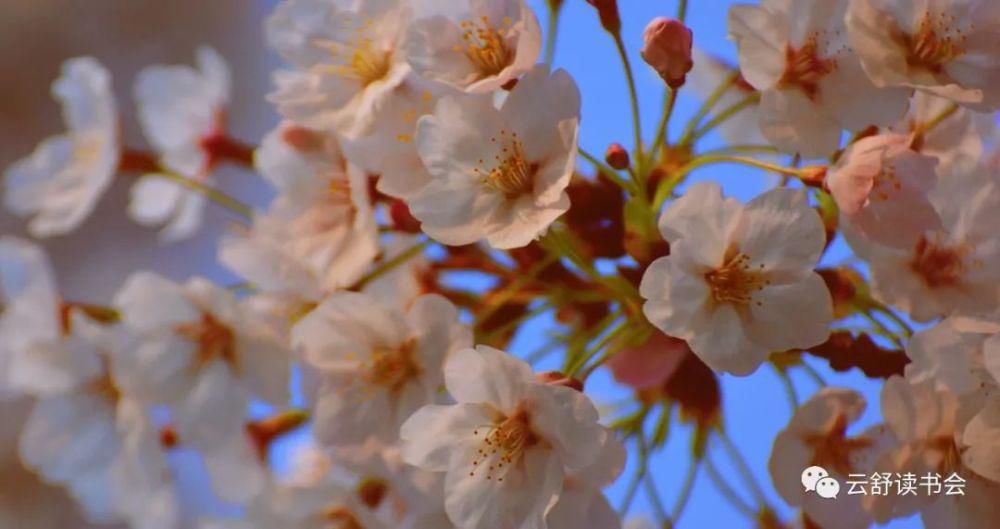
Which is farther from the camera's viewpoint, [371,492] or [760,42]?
[371,492]

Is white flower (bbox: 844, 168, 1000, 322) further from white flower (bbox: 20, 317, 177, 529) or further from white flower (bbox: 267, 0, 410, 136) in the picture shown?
white flower (bbox: 20, 317, 177, 529)

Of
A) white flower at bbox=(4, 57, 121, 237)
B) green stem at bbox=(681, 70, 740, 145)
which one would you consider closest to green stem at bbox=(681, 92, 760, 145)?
green stem at bbox=(681, 70, 740, 145)

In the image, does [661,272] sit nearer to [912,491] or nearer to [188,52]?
[912,491]

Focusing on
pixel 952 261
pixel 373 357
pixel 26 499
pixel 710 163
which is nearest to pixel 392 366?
pixel 373 357

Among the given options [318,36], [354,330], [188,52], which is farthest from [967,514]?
[188,52]

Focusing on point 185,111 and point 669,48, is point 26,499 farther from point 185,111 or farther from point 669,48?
point 669,48

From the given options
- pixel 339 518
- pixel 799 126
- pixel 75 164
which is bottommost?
pixel 339 518

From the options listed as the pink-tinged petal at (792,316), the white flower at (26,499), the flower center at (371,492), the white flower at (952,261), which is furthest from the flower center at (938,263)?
the white flower at (26,499)
